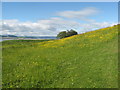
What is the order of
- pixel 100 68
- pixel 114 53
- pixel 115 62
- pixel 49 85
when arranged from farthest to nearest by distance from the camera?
pixel 114 53, pixel 115 62, pixel 100 68, pixel 49 85

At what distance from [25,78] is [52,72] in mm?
3139

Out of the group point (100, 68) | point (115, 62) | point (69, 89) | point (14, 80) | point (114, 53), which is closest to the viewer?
point (69, 89)

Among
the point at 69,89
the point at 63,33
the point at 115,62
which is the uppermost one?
the point at 63,33

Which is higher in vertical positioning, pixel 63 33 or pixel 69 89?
pixel 63 33

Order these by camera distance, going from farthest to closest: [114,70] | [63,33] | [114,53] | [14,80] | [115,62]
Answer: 1. [63,33]
2. [114,53]
3. [115,62]
4. [114,70]
5. [14,80]

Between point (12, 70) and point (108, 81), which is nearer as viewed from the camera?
point (108, 81)

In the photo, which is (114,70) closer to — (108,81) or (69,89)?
(108,81)

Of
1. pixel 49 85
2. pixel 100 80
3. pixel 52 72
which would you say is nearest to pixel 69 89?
pixel 49 85

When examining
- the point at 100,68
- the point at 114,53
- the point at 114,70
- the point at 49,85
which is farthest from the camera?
the point at 114,53

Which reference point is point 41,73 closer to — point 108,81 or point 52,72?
point 52,72

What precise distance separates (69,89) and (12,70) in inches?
341

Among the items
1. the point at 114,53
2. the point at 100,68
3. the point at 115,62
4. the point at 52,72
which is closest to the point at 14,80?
the point at 52,72

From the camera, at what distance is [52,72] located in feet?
52.5

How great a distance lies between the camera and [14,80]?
13875 millimetres
